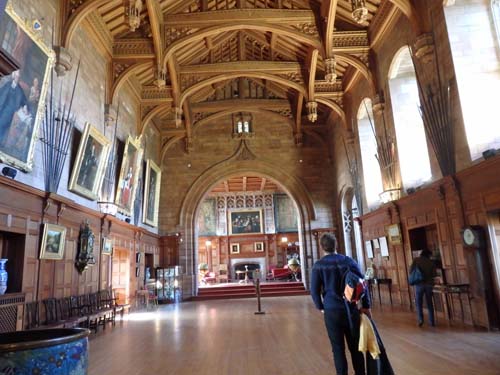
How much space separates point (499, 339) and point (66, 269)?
7324 mm

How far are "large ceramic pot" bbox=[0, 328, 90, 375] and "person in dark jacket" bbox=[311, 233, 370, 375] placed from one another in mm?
1858

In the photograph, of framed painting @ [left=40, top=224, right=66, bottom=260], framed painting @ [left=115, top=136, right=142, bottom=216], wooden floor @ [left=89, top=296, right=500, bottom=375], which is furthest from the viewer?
framed painting @ [left=115, top=136, right=142, bottom=216]

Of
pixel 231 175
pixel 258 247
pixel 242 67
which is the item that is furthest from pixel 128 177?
pixel 258 247

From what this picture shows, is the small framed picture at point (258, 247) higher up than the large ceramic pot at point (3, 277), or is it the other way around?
the small framed picture at point (258, 247)

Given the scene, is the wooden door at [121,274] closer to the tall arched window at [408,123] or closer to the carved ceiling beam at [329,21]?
the carved ceiling beam at [329,21]

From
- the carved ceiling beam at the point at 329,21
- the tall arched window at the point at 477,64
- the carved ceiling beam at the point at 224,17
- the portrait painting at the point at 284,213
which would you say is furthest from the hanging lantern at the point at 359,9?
the portrait painting at the point at 284,213

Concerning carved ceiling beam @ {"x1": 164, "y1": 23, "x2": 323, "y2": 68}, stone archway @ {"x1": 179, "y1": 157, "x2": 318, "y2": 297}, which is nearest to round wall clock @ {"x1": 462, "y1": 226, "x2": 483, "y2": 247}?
carved ceiling beam @ {"x1": 164, "y1": 23, "x2": 323, "y2": 68}

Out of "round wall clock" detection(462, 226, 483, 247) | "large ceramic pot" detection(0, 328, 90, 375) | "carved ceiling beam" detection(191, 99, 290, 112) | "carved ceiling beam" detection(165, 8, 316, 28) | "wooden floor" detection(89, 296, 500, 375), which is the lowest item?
"wooden floor" detection(89, 296, 500, 375)

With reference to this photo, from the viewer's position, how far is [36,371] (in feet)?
5.73

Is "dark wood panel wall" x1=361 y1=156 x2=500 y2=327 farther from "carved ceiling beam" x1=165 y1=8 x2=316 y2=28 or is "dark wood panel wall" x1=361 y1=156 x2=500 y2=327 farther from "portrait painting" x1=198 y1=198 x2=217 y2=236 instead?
"portrait painting" x1=198 y1=198 x2=217 y2=236

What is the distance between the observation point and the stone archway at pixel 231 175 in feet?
47.7

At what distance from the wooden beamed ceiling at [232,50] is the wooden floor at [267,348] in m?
5.94

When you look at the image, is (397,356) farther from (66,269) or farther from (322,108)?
(322,108)

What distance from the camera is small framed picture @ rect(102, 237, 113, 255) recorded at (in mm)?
8961
